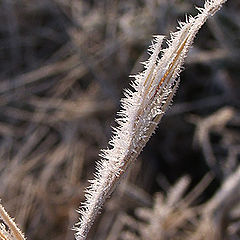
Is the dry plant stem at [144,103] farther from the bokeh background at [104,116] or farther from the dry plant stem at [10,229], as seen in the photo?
the bokeh background at [104,116]

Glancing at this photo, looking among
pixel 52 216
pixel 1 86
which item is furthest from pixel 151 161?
pixel 1 86

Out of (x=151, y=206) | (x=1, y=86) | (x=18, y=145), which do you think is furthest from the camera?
(x=1, y=86)

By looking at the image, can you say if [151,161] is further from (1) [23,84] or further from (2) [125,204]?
(1) [23,84]

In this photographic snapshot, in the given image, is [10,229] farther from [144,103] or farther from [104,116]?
[104,116]

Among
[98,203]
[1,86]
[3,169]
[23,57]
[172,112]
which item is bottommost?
[98,203]

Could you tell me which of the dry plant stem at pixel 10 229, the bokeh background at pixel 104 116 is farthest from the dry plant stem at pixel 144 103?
the bokeh background at pixel 104 116

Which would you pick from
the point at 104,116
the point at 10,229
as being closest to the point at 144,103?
the point at 10,229

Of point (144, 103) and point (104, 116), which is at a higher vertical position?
point (104, 116)
